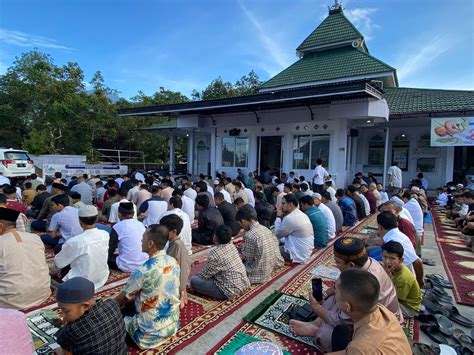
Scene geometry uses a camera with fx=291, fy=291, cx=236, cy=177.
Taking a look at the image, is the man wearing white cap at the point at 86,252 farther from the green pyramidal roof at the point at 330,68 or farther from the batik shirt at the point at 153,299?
the green pyramidal roof at the point at 330,68

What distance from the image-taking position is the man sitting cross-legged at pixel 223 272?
345 centimetres

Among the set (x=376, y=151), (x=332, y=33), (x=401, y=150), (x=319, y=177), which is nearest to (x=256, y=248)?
(x=319, y=177)

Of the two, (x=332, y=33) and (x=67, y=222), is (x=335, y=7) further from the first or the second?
(x=67, y=222)

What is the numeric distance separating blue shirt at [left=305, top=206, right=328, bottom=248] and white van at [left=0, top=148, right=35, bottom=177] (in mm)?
15907

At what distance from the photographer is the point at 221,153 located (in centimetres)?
1538

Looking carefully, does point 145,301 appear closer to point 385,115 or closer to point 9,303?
point 9,303

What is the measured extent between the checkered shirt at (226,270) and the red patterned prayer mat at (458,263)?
2.89 metres

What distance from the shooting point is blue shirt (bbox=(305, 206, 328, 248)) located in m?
5.68

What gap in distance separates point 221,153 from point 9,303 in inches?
500

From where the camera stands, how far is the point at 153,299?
8.23 ft

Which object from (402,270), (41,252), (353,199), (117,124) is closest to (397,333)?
(402,270)

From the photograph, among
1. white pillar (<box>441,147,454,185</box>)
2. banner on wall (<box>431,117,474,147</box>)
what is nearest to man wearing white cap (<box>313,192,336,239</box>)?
banner on wall (<box>431,117,474,147</box>)

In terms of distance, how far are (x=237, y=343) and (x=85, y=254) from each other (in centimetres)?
204

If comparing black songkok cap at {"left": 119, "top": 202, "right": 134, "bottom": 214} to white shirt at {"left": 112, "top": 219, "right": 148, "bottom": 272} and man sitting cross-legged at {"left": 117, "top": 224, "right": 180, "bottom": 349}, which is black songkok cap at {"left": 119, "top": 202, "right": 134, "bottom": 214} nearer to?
white shirt at {"left": 112, "top": 219, "right": 148, "bottom": 272}
